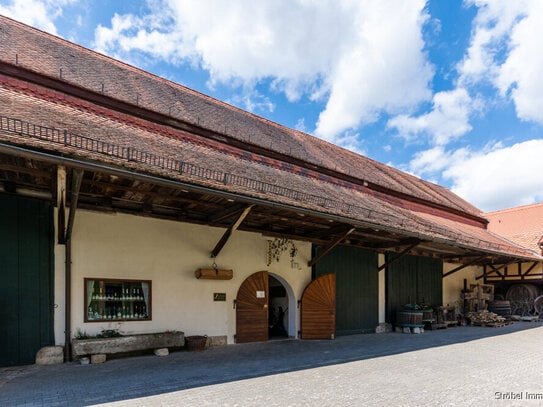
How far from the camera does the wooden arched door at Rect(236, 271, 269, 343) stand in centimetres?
900

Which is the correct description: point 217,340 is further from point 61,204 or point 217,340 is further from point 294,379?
point 61,204

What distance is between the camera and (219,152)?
9.40 m

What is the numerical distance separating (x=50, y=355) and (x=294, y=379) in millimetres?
4197

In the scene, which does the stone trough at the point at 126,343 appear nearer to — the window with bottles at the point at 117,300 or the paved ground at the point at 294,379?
the paved ground at the point at 294,379

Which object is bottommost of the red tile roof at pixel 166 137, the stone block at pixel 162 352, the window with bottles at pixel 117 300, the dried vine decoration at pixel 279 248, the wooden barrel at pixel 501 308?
the wooden barrel at pixel 501 308

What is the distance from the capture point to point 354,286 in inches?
452

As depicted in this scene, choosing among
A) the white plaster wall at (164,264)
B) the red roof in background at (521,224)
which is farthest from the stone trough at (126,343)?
the red roof in background at (521,224)

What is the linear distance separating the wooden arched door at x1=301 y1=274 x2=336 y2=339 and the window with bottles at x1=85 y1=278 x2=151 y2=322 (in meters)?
4.19

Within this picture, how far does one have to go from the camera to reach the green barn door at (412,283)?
41.1 feet

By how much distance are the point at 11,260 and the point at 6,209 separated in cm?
87

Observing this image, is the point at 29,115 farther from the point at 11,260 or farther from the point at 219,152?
the point at 219,152

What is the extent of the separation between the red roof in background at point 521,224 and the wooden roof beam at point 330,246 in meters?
11.8

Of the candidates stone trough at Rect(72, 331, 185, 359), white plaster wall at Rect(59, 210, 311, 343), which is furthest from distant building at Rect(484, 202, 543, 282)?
Answer: stone trough at Rect(72, 331, 185, 359)

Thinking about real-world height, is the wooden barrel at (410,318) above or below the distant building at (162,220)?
below
